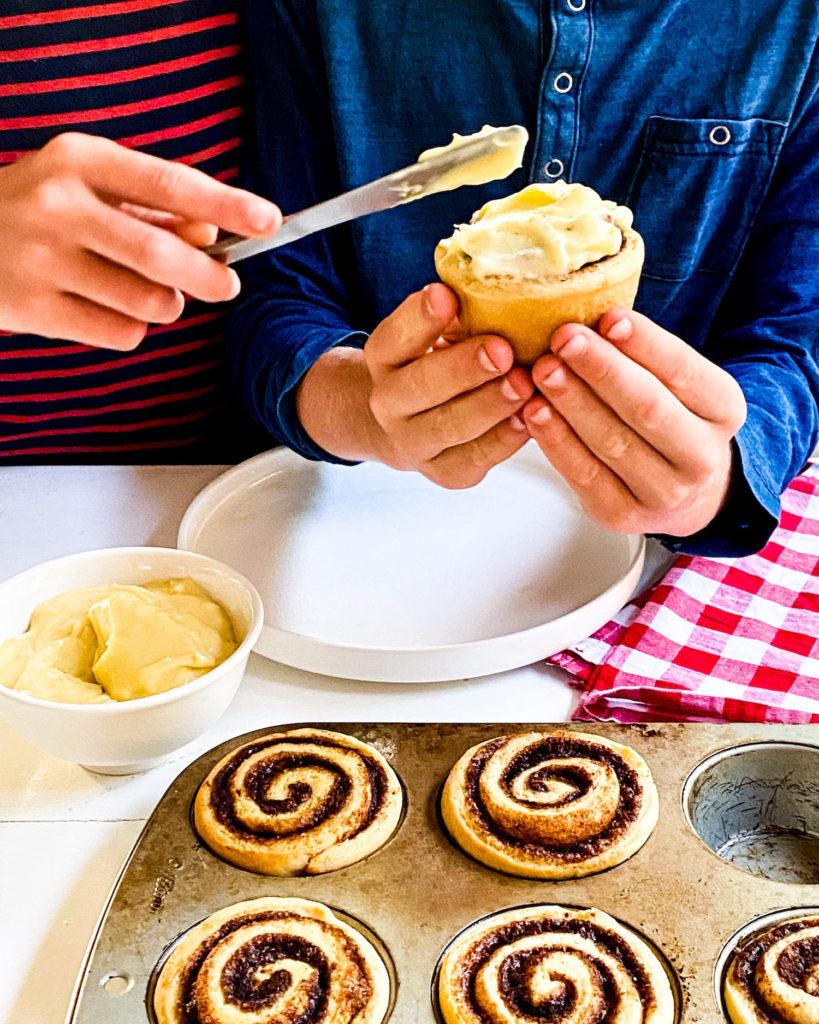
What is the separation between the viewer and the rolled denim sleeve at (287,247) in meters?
1.54

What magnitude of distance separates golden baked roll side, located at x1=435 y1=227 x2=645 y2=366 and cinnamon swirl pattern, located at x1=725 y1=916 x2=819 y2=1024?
1.97 feet

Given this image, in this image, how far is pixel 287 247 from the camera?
65.9 inches

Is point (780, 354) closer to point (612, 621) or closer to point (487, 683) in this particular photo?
point (612, 621)

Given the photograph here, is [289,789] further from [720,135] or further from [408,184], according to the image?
[720,135]

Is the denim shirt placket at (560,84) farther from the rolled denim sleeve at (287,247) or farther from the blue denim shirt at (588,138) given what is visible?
the rolled denim sleeve at (287,247)

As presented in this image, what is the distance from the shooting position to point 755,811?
1.14 m

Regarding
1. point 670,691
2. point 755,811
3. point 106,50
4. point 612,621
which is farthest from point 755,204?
point 106,50

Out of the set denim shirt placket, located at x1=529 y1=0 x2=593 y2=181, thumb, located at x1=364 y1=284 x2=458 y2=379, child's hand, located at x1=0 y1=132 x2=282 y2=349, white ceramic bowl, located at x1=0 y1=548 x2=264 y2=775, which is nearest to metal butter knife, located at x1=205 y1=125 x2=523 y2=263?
child's hand, located at x1=0 y1=132 x2=282 y2=349

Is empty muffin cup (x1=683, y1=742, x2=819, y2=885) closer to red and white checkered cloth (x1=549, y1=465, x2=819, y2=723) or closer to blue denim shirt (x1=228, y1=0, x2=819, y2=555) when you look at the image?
red and white checkered cloth (x1=549, y1=465, x2=819, y2=723)

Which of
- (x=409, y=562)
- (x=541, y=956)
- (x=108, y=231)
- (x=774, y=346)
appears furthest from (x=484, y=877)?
(x=774, y=346)

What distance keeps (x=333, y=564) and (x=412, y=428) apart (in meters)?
0.36

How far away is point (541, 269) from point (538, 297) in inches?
1.1

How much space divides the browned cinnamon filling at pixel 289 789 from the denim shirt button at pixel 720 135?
1068mm

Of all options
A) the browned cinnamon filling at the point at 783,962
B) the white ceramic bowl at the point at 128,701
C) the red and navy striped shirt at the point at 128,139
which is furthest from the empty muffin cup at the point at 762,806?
the red and navy striped shirt at the point at 128,139
